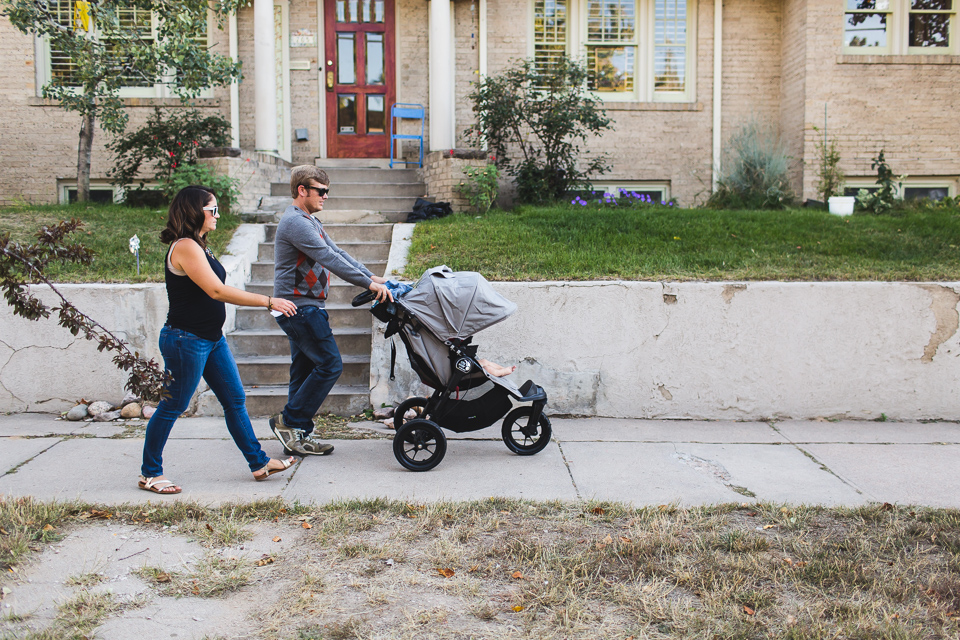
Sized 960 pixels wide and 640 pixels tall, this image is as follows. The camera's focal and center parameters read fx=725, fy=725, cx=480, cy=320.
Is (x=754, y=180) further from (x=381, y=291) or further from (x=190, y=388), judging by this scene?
(x=190, y=388)

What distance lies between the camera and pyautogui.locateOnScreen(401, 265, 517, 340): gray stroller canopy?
4684mm

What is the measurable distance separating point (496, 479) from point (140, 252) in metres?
4.66

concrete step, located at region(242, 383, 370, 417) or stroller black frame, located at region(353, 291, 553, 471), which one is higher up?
stroller black frame, located at region(353, 291, 553, 471)

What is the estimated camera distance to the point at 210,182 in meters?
8.93

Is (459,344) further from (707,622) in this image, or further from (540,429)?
(707,622)

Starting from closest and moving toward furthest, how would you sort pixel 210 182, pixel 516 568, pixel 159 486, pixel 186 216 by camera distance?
pixel 516 568 → pixel 186 216 → pixel 159 486 → pixel 210 182

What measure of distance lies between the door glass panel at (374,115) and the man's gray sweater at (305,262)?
313 inches

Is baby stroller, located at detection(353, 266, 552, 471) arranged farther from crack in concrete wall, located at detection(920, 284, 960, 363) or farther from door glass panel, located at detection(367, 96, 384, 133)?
door glass panel, located at detection(367, 96, 384, 133)

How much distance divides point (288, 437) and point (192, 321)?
1.22m

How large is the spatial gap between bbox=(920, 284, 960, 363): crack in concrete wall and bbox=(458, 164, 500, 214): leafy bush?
5.14 m

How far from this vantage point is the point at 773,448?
5.50 m

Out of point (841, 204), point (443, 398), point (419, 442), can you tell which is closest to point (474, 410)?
point (443, 398)

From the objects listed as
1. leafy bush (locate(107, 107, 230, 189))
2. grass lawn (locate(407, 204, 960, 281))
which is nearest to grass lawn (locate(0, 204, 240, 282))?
leafy bush (locate(107, 107, 230, 189))

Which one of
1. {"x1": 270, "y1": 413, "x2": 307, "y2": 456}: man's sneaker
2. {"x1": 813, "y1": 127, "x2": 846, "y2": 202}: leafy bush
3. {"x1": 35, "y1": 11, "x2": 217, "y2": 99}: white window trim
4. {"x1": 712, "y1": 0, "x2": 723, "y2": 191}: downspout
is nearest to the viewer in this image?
{"x1": 270, "y1": 413, "x2": 307, "y2": 456}: man's sneaker
